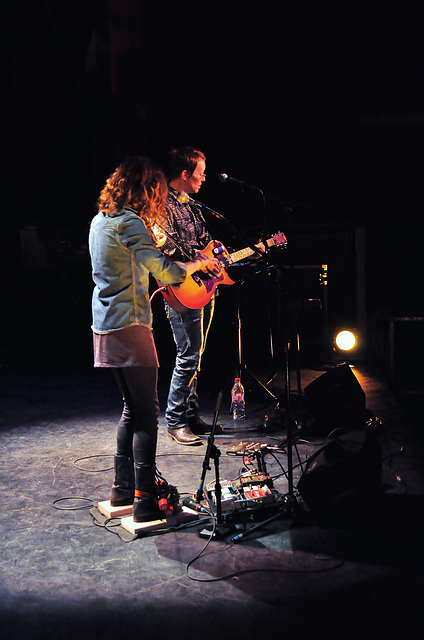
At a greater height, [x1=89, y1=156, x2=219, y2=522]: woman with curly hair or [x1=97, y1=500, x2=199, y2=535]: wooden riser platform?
[x1=89, y1=156, x2=219, y2=522]: woman with curly hair

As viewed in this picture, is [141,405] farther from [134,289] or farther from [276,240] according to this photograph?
[276,240]

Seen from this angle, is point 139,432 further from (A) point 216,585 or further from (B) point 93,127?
(B) point 93,127

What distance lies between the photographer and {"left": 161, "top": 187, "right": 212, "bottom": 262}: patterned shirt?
439 centimetres

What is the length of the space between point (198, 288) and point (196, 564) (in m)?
2.14

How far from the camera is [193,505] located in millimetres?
3270

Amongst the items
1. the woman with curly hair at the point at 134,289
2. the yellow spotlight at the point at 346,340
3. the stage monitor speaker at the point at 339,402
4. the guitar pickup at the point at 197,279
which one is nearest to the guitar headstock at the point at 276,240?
the guitar pickup at the point at 197,279

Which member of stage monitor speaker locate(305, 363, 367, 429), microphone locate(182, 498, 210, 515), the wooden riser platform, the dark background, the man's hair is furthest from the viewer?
the dark background

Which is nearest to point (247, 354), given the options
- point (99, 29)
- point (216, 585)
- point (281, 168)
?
point (281, 168)

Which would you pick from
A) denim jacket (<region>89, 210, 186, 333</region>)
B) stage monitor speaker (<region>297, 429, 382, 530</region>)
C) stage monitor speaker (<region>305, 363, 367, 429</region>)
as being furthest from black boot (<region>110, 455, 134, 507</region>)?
stage monitor speaker (<region>305, 363, 367, 429</region>)

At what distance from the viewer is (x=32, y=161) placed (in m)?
9.66

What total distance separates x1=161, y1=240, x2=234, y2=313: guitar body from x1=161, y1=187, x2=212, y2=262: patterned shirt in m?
0.09

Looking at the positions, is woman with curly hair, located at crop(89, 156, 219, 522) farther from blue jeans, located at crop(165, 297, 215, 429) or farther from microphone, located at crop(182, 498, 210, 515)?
blue jeans, located at crop(165, 297, 215, 429)

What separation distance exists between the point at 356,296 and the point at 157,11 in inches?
173

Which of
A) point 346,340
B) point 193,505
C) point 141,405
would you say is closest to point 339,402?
point 193,505
